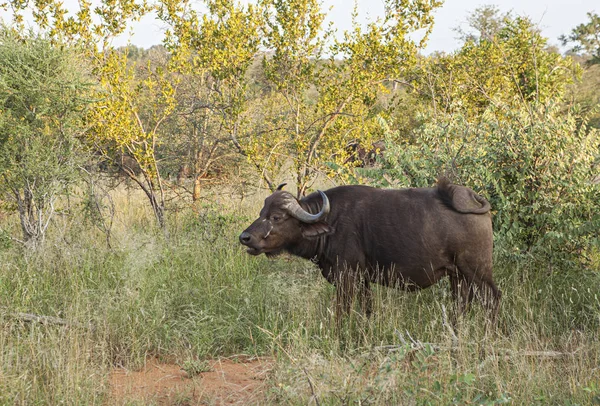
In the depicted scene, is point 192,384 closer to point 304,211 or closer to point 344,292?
point 344,292

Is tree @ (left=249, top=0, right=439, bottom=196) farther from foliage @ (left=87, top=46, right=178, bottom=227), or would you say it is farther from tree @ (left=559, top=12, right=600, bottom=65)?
tree @ (left=559, top=12, right=600, bottom=65)

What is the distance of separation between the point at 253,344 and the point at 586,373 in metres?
2.64

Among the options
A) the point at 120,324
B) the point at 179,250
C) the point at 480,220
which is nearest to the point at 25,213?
the point at 179,250

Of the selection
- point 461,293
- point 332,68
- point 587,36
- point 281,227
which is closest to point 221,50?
point 332,68

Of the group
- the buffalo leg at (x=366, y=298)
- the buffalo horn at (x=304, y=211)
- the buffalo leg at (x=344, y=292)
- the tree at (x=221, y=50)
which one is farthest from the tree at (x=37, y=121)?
the buffalo leg at (x=366, y=298)

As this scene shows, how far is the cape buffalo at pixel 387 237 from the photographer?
5.09 metres

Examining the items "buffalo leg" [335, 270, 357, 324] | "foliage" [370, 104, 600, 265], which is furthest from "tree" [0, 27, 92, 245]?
"foliage" [370, 104, 600, 265]

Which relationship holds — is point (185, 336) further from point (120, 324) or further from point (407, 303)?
point (407, 303)

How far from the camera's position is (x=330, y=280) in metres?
5.57

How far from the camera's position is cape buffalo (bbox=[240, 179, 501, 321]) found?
5.09 m

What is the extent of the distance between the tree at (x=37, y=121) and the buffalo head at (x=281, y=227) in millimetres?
2641

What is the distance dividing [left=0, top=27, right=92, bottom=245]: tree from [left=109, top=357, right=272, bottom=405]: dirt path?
2.90 m

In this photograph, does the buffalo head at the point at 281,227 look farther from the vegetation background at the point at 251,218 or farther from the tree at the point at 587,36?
the tree at the point at 587,36

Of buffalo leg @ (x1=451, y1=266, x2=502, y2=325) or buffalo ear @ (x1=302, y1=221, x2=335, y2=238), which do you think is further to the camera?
buffalo ear @ (x1=302, y1=221, x2=335, y2=238)
